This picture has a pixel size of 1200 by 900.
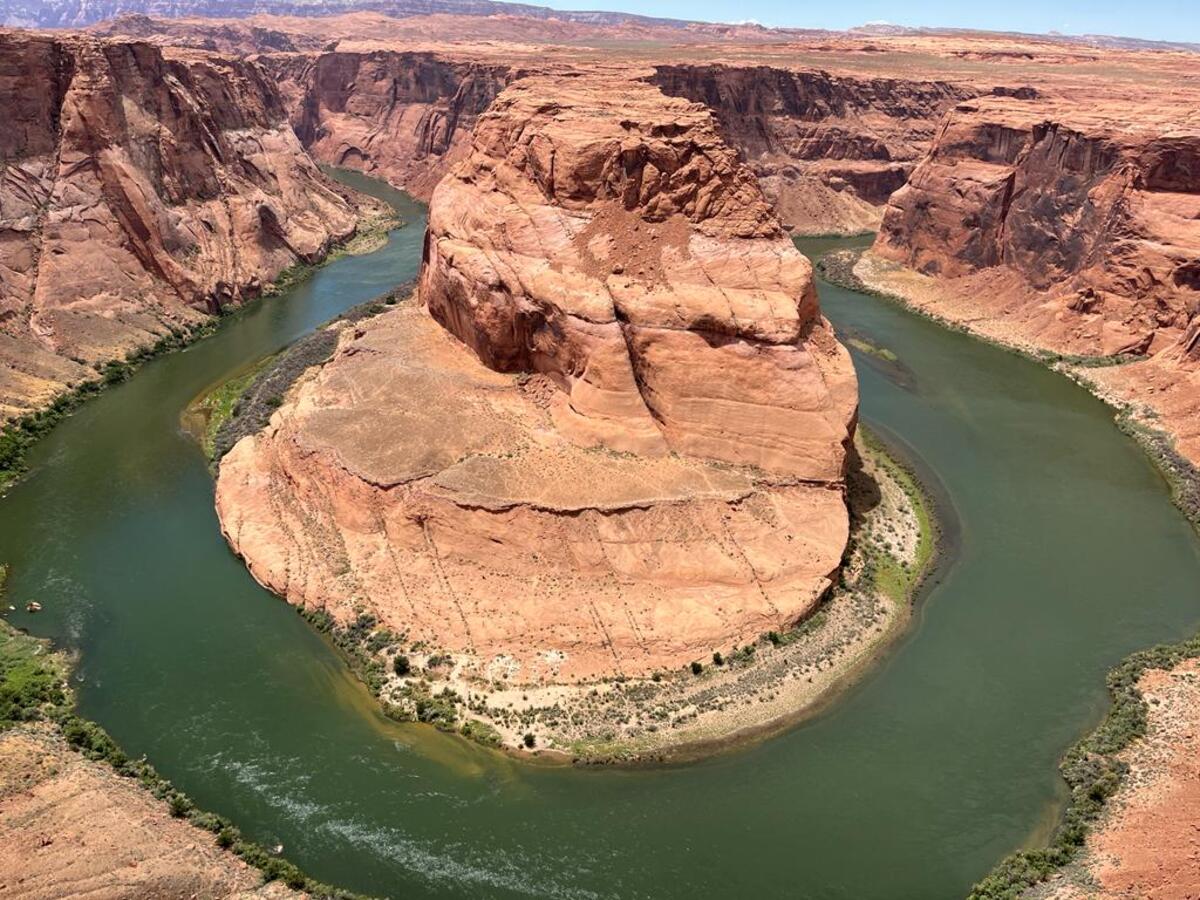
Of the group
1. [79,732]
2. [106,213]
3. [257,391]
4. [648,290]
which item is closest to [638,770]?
[79,732]

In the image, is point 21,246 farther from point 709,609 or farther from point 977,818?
point 977,818

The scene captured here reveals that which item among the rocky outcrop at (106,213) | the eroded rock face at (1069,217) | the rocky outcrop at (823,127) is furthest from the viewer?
the rocky outcrop at (823,127)

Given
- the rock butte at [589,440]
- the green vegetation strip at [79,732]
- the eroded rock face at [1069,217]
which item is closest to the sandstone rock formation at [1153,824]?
the rock butte at [589,440]

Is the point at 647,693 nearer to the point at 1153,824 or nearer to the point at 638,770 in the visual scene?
the point at 638,770

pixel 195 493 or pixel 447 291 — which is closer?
pixel 195 493

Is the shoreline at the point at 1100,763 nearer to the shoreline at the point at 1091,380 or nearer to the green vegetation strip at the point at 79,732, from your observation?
the shoreline at the point at 1091,380

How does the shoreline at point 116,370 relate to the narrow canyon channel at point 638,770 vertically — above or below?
above

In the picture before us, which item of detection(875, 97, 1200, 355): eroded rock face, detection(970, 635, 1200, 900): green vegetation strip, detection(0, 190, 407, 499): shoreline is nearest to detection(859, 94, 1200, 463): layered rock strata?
detection(875, 97, 1200, 355): eroded rock face

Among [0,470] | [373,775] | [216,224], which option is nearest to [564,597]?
[373,775]
